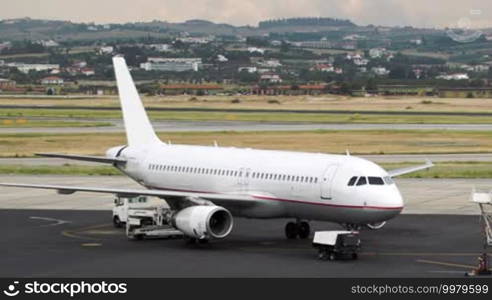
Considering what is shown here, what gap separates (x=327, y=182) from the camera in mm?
48969

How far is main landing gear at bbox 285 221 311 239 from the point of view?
53062 mm

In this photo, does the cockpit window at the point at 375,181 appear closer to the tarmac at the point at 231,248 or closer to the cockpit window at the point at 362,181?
the cockpit window at the point at 362,181

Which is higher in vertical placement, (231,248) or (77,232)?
(231,248)

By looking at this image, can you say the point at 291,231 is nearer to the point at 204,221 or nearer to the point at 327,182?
the point at 327,182

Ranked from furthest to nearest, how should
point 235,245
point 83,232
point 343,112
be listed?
point 343,112 → point 83,232 → point 235,245

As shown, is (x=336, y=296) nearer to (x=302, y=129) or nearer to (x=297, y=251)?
(x=297, y=251)

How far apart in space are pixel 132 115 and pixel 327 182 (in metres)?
17.1

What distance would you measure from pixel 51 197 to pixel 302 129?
219 ft

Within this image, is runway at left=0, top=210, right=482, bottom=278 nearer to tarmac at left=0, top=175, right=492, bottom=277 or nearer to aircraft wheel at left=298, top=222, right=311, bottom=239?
tarmac at left=0, top=175, right=492, bottom=277

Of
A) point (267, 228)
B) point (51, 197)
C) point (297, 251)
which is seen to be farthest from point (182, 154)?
point (51, 197)

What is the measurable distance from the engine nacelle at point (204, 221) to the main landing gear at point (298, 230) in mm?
4218

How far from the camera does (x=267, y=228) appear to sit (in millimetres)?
57594

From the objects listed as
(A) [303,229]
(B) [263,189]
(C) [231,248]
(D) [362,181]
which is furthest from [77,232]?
(D) [362,181]

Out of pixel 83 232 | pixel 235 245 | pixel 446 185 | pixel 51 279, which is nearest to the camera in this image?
pixel 51 279
